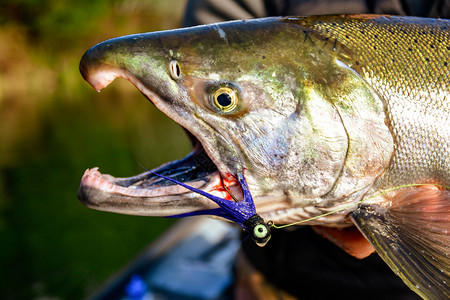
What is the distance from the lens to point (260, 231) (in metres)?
1.46

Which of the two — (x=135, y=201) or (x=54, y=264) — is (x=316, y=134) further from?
(x=54, y=264)

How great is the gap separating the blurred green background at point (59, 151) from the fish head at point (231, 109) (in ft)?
7.85

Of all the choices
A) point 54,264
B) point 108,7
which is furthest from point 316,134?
point 108,7

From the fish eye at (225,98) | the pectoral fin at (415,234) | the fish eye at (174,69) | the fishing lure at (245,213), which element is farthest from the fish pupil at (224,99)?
the pectoral fin at (415,234)

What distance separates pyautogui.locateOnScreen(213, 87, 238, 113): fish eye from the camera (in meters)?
1.53

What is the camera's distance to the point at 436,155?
1614mm

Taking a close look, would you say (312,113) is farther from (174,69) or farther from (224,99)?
A: (174,69)

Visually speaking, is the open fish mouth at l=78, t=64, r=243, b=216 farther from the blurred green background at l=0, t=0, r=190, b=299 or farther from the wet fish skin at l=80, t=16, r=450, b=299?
the blurred green background at l=0, t=0, r=190, b=299

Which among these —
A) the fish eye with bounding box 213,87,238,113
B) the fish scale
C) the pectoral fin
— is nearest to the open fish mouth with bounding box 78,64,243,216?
the fish eye with bounding box 213,87,238,113

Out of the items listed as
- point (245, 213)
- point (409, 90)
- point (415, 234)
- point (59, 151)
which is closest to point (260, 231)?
point (245, 213)

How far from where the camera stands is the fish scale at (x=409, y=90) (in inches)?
62.6

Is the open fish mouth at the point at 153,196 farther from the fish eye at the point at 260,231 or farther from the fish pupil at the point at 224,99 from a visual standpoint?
the fish pupil at the point at 224,99

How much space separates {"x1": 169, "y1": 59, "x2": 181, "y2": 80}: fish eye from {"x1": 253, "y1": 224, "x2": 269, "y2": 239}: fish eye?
0.61 meters

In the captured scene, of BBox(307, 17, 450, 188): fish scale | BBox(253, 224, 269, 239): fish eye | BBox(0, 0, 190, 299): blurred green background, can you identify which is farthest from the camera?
BBox(0, 0, 190, 299): blurred green background
